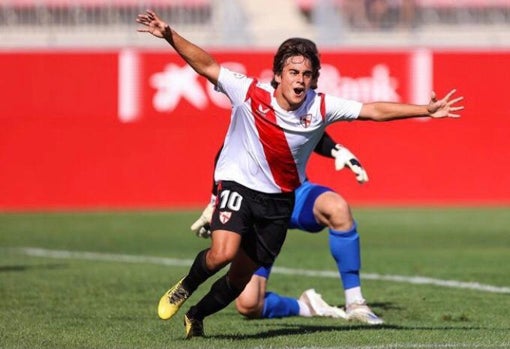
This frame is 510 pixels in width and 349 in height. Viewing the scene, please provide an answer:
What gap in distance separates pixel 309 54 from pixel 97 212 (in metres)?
13.0

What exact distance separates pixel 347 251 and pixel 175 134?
40.1 feet

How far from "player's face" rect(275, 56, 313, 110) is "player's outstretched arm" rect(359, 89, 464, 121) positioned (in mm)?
424

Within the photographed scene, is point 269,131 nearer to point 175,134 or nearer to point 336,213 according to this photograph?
point 336,213

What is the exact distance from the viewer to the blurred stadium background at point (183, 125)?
2123 centimetres

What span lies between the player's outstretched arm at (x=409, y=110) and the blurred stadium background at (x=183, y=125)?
12771 millimetres

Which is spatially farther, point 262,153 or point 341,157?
point 341,157

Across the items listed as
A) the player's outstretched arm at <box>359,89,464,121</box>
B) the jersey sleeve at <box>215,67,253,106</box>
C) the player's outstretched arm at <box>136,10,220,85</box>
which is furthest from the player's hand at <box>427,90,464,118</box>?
the player's outstretched arm at <box>136,10,220,85</box>

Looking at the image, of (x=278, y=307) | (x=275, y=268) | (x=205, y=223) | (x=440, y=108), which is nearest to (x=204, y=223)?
(x=205, y=223)

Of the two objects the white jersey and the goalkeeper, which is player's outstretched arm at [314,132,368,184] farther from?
the white jersey

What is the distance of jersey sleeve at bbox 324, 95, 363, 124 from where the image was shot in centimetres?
838

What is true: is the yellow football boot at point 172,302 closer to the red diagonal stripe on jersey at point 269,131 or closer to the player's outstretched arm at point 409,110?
the red diagonal stripe on jersey at point 269,131

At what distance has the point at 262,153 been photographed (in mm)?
8258

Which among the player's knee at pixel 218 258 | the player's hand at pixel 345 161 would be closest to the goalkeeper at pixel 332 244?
A: the player's hand at pixel 345 161

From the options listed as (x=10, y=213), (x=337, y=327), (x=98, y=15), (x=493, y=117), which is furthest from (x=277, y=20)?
(x=337, y=327)
